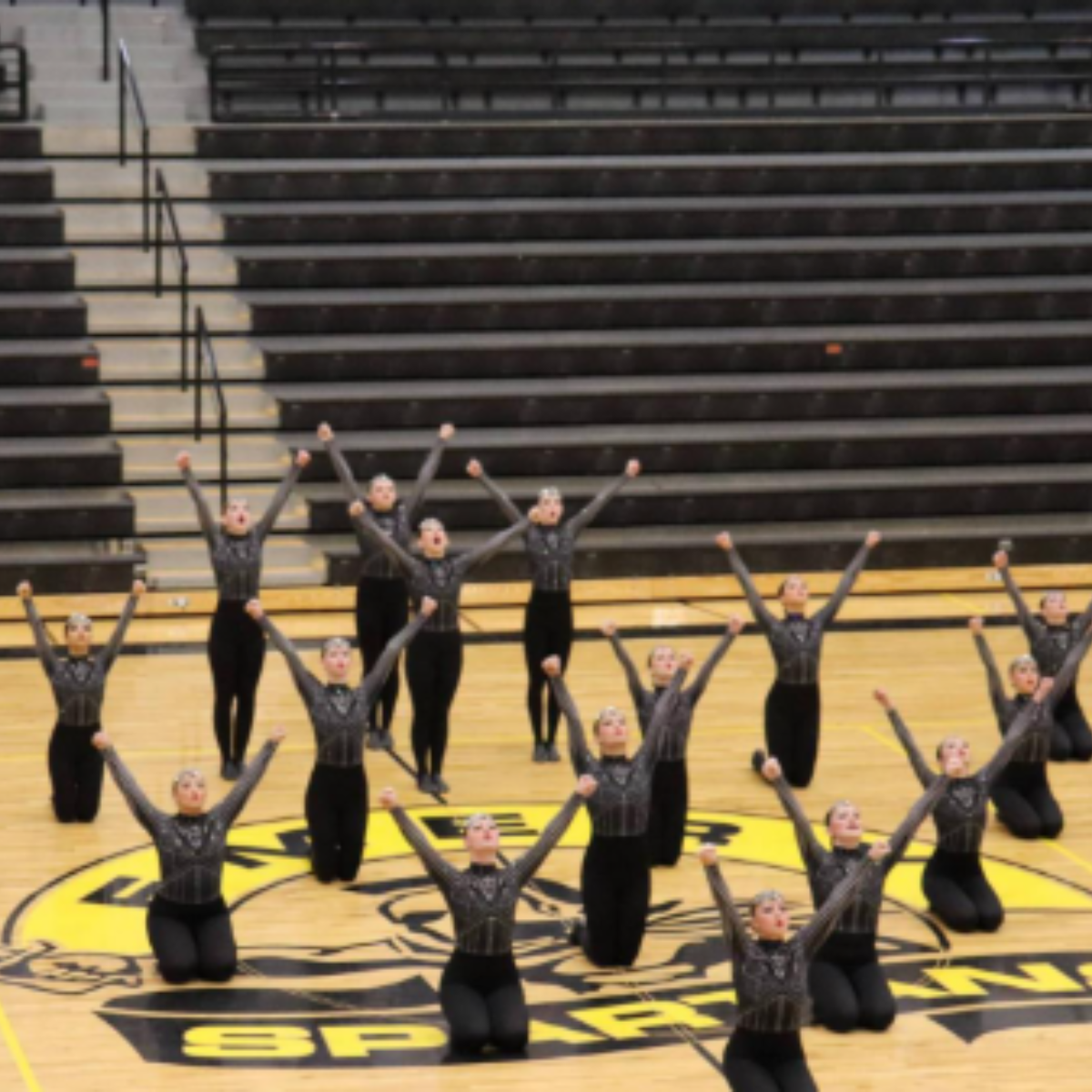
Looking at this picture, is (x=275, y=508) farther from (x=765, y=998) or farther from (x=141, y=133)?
A: (x=141, y=133)

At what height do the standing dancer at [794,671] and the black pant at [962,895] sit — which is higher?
the standing dancer at [794,671]

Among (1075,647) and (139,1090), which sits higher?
(1075,647)

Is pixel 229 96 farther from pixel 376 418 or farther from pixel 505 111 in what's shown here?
pixel 376 418

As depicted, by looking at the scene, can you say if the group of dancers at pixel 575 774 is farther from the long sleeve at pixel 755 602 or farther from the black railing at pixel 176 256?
the black railing at pixel 176 256

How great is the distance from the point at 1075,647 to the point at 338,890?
4265mm

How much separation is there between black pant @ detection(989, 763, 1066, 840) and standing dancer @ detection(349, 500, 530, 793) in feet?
9.54

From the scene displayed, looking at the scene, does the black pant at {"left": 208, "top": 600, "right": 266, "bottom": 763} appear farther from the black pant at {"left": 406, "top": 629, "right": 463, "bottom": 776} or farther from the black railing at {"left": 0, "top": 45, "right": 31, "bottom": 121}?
the black railing at {"left": 0, "top": 45, "right": 31, "bottom": 121}

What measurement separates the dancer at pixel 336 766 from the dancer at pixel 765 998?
3073 mm

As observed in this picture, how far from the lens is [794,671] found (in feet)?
41.4

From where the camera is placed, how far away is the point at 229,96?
2022cm

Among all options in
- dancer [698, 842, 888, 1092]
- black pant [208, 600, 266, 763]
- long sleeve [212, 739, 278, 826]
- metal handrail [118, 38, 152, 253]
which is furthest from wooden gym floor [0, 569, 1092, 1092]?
metal handrail [118, 38, 152, 253]

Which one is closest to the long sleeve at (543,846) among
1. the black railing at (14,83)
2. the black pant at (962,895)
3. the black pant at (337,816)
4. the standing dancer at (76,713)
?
the black pant at (337,816)

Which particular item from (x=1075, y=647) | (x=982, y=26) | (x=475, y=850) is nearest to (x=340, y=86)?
(x=982, y=26)

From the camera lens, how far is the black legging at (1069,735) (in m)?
13.5
